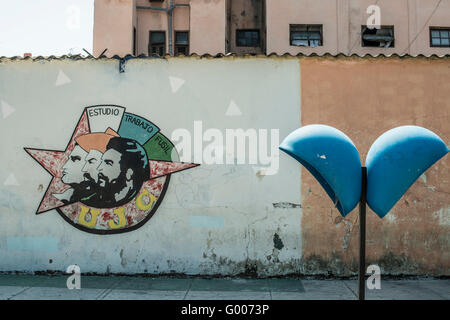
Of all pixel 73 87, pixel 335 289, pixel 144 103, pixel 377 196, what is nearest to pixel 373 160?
pixel 377 196

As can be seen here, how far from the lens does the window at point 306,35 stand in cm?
1531

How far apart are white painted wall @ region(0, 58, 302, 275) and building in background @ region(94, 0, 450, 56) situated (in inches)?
339

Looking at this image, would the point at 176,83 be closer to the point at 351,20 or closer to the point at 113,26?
the point at 113,26

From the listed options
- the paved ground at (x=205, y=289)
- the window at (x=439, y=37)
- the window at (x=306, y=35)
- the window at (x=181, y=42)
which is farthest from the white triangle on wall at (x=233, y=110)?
the window at (x=439, y=37)

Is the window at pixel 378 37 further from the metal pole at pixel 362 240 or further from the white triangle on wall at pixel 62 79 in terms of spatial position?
the metal pole at pixel 362 240

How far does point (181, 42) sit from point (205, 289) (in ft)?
39.7

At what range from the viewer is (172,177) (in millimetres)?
6949

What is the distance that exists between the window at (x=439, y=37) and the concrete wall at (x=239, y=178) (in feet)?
32.4

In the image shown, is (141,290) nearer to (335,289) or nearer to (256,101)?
(335,289)

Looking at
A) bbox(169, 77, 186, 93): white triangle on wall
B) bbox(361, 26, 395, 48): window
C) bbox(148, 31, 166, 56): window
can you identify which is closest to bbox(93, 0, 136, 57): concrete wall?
bbox(148, 31, 166, 56): window

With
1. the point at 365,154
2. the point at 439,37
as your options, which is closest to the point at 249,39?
the point at 439,37

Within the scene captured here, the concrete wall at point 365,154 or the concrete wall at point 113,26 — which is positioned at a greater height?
the concrete wall at point 113,26

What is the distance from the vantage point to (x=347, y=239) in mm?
6840

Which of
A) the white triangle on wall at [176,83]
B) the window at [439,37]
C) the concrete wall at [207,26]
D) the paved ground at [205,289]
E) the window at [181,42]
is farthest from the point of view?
the window at [181,42]
